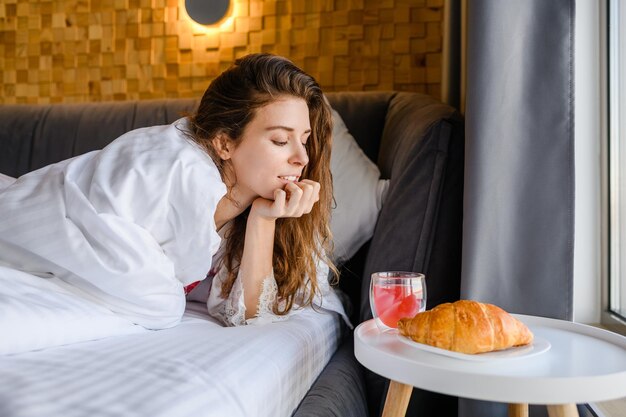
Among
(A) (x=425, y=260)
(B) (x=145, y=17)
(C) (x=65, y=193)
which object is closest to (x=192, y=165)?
(C) (x=65, y=193)

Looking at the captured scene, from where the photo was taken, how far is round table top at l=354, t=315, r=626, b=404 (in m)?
0.76

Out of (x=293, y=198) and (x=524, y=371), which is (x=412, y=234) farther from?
(x=524, y=371)

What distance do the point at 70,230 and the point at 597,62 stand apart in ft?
3.54

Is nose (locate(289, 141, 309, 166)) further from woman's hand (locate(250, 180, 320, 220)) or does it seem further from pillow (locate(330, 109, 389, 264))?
pillow (locate(330, 109, 389, 264))

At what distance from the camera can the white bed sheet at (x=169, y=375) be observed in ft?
2.29

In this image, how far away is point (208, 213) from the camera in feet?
4.12

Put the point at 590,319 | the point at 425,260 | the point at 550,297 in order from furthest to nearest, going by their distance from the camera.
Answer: the point at 425,260 < the point at 590,319 < the point at 550,297

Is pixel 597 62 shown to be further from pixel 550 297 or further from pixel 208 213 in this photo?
pixel 208 213

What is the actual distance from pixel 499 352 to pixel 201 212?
64 centimetres

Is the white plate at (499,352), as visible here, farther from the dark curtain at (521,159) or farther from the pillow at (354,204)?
the pillow at (354,204)

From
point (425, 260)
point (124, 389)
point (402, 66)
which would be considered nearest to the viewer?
point (124, 389)

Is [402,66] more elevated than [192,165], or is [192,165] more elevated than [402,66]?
[402,66]

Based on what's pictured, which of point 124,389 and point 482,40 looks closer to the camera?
point 124,389

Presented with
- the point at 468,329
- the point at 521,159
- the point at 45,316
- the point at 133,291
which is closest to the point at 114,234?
the point at 133,291
